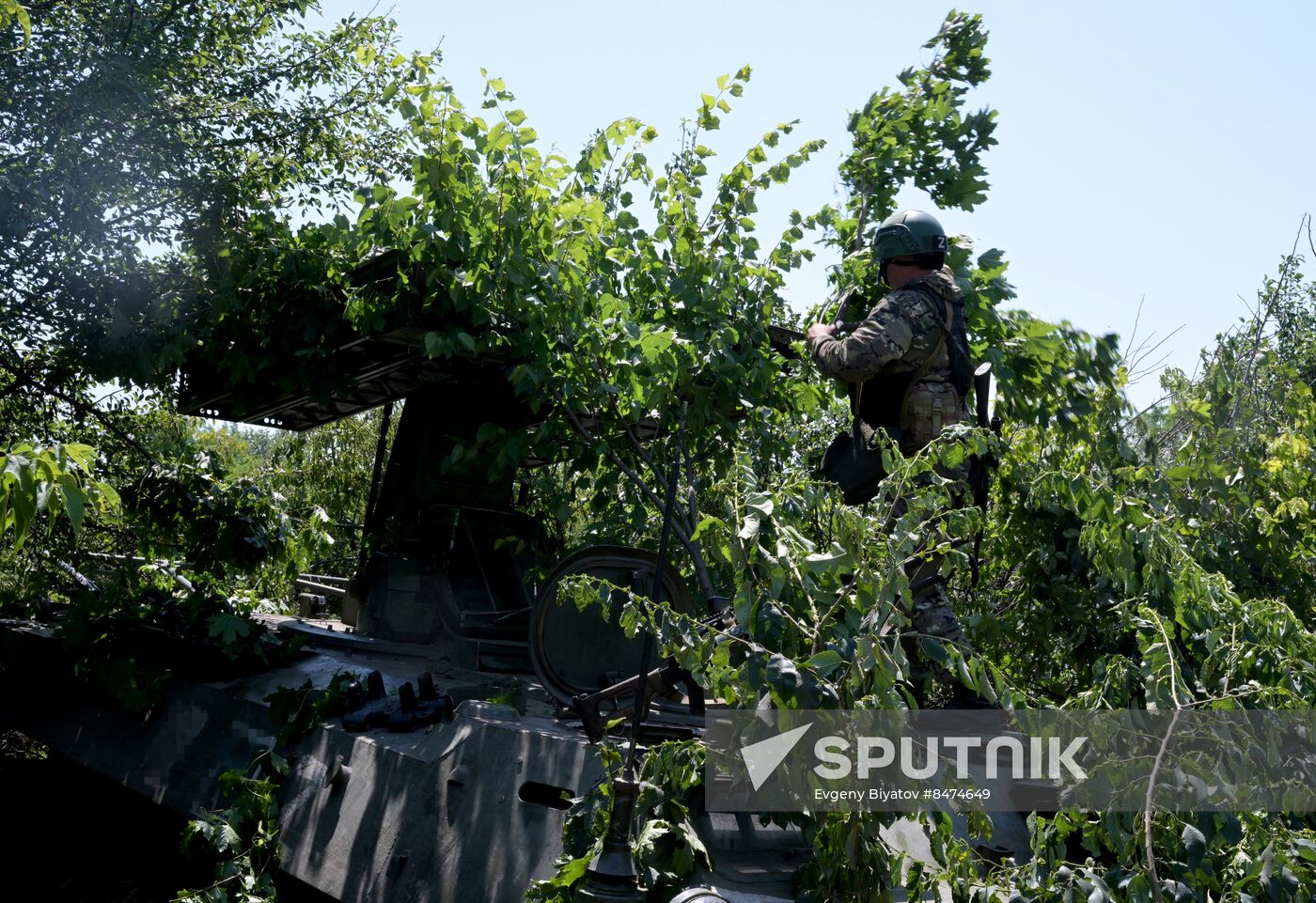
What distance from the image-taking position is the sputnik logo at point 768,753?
10.7 ft

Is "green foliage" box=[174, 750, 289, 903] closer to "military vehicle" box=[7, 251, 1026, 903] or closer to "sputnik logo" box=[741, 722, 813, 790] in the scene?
"military vehicle" box=[7, 251, 1026, 903]

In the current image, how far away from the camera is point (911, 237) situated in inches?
203

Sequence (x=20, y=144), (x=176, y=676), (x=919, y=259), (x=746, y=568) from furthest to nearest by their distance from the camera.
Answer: (x=20, y=144), (x=176, y=676), (x=919, y=259), (x=746, y=568)

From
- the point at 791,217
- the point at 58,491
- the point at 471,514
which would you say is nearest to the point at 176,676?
the point at 471,514

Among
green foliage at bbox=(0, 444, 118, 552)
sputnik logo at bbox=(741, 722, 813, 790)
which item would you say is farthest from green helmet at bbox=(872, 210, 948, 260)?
green foliage at bbox=(0, 444, 118, 552)

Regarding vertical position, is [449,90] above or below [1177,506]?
above

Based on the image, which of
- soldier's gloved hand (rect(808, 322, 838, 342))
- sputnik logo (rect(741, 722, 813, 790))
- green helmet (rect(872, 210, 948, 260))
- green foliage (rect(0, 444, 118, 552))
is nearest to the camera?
sputnik logo (rect(741, 722, 813, 790))

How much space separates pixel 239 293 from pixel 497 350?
5.72 ft

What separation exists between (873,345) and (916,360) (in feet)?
0.84

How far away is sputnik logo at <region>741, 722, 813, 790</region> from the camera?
3252mm

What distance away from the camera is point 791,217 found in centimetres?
610

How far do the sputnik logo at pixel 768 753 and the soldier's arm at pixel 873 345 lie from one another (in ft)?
6.22

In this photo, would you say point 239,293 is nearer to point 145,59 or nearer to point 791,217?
A: point 791,217

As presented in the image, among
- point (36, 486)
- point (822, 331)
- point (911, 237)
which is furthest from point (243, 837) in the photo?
point (911, 237)
